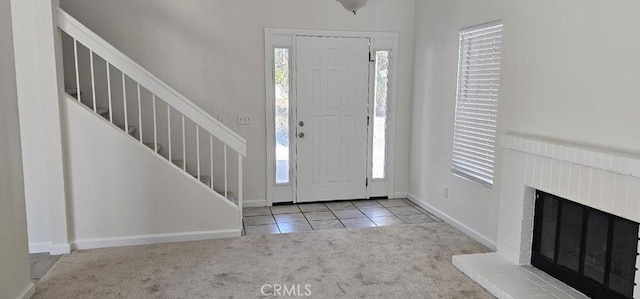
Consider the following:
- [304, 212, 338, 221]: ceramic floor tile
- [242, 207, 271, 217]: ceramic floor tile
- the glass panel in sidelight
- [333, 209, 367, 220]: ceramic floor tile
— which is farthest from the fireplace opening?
the glass panel in sidelight

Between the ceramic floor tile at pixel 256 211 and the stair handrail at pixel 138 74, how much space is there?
1.03 metres

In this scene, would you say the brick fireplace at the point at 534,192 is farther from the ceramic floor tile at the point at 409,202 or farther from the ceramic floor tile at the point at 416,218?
the ceramic floor tile at the point at 409,202

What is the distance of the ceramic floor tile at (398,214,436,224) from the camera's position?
4.71 metres

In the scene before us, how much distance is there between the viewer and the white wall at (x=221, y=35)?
15.2 ft

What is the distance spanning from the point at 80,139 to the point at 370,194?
125 inches

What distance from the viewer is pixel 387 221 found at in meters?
4.71

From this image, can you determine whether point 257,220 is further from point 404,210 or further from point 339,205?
point 404,210

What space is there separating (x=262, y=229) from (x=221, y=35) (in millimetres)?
2053

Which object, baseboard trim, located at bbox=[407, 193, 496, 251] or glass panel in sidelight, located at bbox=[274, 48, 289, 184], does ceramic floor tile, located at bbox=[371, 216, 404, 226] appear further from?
glass panel in sidelight, located at bbox=[274, 48, 289, 184]

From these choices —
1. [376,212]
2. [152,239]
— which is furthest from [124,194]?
[376,212]

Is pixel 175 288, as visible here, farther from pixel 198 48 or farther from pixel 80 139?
pixel 198 48

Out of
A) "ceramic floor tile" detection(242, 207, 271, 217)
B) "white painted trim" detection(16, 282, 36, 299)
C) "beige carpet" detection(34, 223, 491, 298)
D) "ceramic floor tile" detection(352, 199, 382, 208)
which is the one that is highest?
"white painted trim" detection(16, 282, 36, 299)

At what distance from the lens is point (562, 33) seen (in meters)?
3.12

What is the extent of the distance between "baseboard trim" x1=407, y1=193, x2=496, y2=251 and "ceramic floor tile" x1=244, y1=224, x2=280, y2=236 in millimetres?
1682
